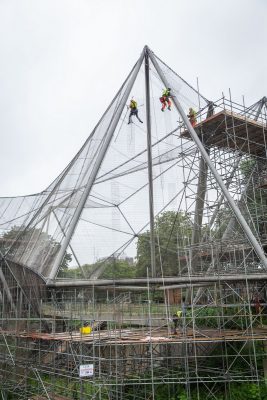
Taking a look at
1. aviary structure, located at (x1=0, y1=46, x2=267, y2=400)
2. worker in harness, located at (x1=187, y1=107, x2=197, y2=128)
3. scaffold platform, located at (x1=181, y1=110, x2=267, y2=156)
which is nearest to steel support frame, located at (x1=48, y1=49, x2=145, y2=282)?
aviary structure, located at (x1=0, y1=46, x2=267, y2=400)

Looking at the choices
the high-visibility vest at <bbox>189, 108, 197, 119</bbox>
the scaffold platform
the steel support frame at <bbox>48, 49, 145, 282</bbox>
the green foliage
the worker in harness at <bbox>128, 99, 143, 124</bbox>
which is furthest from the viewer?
the high-visibility vest at <bbox>189, 108, 197, 119</bbox>

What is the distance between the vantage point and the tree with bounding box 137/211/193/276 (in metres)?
15.3

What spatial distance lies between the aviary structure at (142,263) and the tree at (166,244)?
5 centimetres

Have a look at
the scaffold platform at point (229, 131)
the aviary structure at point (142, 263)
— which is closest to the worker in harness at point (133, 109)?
the aviary structure at point (142, 263)

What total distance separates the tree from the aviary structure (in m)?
0.05

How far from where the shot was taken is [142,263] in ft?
50.2

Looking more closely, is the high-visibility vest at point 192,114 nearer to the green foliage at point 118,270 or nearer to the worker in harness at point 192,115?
the worker in harness at point 192,115

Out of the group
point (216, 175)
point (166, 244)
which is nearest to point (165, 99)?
point (216, 175)

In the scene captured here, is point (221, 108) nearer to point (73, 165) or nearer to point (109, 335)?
point (73, 165)

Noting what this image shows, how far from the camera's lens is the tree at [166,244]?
1534 centimetres

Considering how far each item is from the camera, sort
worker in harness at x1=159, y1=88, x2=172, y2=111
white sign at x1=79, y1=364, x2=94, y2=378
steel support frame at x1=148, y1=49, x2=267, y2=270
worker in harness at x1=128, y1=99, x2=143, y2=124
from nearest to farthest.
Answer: white sign at x1=79, y1=364, x2=94, y2=378, steel support frame at x1=148, y1=49, x2=267, y2=270, worker in harness at x1=128, y1=99, x2=143, y2=124, worker in harness at x1=159, y1=88, x2=172, y2=111

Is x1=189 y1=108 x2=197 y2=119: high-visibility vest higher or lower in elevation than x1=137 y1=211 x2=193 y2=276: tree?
higher

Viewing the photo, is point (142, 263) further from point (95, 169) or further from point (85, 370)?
point (85, 370)

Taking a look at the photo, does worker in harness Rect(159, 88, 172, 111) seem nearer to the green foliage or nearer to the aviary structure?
the aviary structure
